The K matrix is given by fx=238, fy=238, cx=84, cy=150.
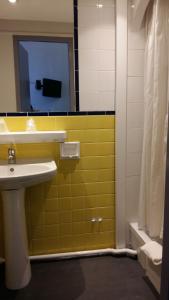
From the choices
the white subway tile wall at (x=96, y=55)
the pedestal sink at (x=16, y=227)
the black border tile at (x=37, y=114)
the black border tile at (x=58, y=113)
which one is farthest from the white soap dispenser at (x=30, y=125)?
the white subway tile wall at (x=96, y=55)

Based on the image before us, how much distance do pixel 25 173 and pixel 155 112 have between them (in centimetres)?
96

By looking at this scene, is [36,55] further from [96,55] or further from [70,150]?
[70,150]

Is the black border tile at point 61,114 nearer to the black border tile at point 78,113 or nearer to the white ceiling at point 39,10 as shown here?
the black border tile at point 78,113

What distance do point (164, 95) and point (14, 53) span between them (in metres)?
1.08

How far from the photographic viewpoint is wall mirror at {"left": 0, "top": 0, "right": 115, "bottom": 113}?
5.49 ft

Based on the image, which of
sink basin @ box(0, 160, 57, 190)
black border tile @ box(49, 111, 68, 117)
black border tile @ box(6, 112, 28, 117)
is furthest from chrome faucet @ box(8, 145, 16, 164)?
black border tile @ box(49, 111, 68, 117)

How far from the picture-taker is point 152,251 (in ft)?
5.05

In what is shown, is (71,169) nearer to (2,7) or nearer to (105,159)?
(105,159)

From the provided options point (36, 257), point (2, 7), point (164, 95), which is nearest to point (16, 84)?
point (2, 7)

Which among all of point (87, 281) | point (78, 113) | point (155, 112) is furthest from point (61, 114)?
point (87, 281)

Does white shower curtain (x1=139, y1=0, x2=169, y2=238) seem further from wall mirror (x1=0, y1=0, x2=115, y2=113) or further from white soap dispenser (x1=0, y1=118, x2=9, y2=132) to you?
white soap dispenser (x1=0, y1=118, x2=9, y2=132)

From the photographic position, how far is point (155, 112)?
1541mm

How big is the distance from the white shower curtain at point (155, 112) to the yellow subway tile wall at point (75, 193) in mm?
312

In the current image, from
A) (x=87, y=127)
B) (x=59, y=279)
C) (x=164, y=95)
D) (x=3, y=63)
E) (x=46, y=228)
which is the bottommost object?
(x=59, y=279)
